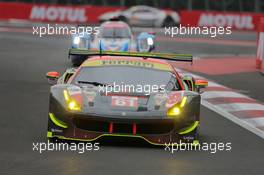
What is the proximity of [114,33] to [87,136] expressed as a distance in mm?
14519

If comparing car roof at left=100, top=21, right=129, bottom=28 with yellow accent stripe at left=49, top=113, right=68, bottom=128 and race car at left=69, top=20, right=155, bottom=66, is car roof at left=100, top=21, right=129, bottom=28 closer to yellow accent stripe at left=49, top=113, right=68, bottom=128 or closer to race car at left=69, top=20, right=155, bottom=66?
race car at left=69, top=20, right=155, bottom=66

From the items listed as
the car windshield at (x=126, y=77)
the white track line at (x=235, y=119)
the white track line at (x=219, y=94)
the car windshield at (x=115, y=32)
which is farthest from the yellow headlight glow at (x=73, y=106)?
the car windshield at (x=115, y=32)

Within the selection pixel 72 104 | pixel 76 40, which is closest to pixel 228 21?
pixel 76 40

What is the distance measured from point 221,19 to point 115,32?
2244cm

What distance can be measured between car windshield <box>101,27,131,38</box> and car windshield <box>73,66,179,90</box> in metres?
13.0

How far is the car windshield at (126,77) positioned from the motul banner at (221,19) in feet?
114

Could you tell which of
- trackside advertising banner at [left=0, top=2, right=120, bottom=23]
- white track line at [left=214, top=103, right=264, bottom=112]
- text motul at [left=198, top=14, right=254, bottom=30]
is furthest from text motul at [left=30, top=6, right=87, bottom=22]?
white track line at [left=214, top=103, right=264, bottom=112]

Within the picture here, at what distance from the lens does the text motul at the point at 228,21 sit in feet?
151

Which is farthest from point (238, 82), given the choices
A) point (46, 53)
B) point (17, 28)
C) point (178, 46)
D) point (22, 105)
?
point (17, 28)

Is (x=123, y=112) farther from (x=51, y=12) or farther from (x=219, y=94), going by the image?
(x=51, y=12)

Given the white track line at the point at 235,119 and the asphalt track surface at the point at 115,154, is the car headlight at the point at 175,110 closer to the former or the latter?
the asphalt track surface at the point at 115,154

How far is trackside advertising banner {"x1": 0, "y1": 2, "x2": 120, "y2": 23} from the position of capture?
46.0m

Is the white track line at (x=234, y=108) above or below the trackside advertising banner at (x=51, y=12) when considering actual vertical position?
above

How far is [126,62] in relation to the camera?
37.4 ft
